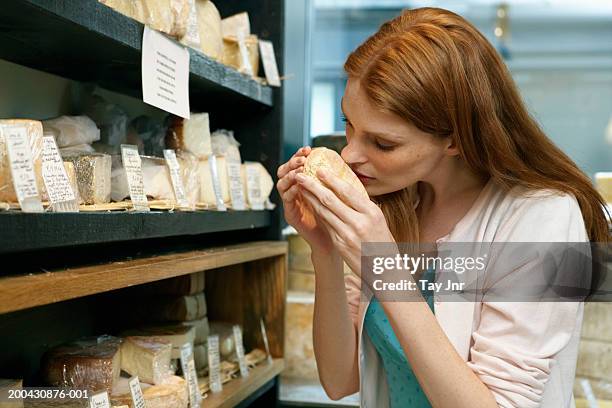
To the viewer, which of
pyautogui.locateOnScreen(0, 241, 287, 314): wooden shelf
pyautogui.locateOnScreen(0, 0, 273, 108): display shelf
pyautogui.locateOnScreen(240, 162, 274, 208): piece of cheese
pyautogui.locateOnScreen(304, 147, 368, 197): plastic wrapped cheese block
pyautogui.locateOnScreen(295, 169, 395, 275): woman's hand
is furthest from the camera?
pyautogui.locateOnScreen(240, 162, 274, 208): piece of cheese

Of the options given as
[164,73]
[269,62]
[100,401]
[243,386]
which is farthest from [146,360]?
[269,62]

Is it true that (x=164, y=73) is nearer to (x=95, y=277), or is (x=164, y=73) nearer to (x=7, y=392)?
(x=95, y=277)

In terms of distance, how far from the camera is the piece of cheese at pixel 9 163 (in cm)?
99

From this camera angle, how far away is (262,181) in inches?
80.4

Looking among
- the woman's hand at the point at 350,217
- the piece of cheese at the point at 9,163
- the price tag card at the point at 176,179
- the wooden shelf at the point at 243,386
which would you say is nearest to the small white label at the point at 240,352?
the wooden shelf at the point at 243,386

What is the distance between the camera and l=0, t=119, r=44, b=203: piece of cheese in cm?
99

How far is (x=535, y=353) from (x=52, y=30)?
39.0 inches

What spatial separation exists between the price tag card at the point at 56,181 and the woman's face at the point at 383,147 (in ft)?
1.71

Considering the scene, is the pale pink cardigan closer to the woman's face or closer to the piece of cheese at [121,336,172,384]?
the woman's face

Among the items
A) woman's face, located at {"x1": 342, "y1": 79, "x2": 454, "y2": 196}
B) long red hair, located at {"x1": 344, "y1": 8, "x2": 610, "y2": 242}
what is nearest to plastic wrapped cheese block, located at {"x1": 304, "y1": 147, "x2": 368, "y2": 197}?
woman's face, located at {"x1": 342, "y1": 79, "x2": 454, "y2": 196}

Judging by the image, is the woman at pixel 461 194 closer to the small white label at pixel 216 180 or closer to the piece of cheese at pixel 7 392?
the small white label at pixel 216 180

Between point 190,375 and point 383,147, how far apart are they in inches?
26.5

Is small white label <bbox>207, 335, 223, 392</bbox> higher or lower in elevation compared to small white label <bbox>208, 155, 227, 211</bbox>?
lower

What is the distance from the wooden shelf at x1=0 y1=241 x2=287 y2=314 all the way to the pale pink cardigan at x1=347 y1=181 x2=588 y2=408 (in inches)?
20.6
